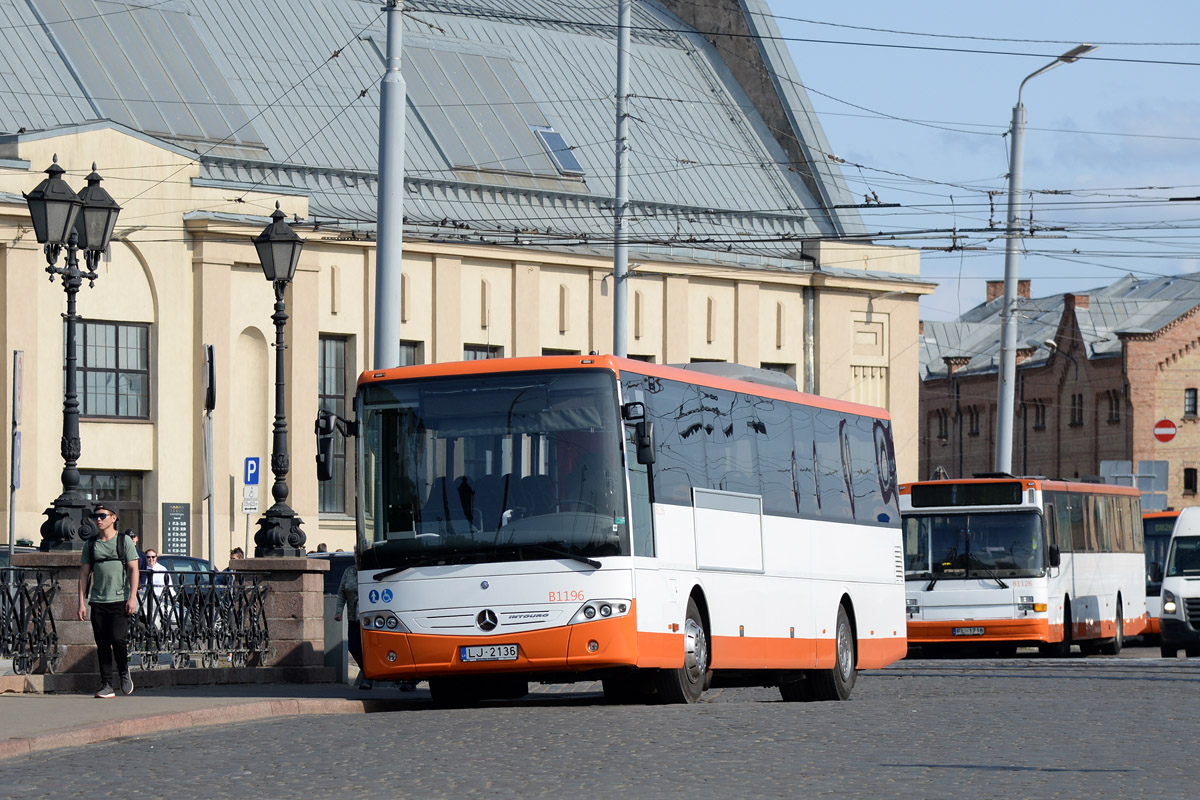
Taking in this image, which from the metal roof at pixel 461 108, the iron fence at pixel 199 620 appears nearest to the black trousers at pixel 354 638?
the iron fence at pixel 199 620

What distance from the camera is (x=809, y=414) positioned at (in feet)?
72.7

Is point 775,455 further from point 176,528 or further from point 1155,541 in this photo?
point 176,528

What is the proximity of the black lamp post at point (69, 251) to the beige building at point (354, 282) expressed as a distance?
15.9m

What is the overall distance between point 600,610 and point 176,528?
28.5m

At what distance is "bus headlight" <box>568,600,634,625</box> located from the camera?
18078 mm

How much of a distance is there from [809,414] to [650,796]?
11.1m

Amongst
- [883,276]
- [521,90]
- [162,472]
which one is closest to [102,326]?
[162,472]

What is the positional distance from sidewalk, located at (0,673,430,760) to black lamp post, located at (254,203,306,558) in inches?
68.2

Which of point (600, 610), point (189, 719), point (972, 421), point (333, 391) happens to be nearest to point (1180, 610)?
point (600, 610)

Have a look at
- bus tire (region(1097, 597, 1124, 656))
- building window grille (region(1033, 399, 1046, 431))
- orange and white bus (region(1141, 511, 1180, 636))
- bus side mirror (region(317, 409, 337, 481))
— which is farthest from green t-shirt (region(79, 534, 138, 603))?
building window grille (region(1033, 399, 1046, 431))

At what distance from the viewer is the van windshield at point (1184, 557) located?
34.7 meters

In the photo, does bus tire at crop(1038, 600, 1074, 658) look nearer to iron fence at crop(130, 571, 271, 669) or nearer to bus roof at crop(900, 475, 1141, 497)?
bus roof at crop(900, 475, 1141, 497)

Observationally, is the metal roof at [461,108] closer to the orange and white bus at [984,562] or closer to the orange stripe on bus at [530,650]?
the orange and white bus at [984,562]

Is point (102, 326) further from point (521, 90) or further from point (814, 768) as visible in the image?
point (814, 768)
